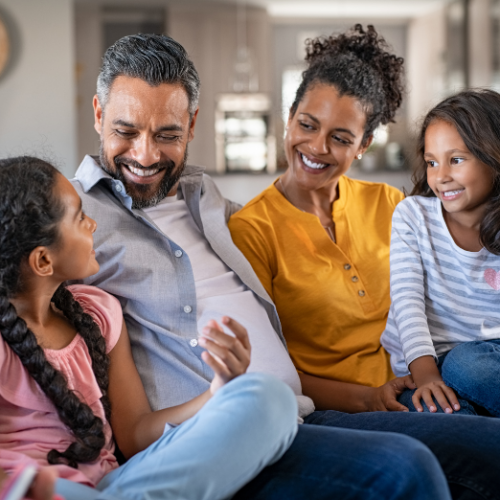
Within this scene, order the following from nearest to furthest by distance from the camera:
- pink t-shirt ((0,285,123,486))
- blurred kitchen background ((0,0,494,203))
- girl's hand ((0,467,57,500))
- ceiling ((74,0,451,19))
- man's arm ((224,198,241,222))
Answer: girl's hand ((0,467,57,500)) < pink t-shirt ((0,285,123,486)) < man's arm ((224,198,241,222)) < blurred kitchen background ((0,0,494,203)) < ceiling ((74,0,451,19))

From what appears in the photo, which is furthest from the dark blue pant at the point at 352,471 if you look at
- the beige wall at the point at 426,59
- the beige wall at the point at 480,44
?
the beige wall at the point at 426,59

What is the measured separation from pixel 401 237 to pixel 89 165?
81cm

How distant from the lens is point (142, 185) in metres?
1.54

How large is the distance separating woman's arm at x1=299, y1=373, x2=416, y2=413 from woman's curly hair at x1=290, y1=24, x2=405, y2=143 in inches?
32.0

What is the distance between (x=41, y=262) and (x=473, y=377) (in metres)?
0.91

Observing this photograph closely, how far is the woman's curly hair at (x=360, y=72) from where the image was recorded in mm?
1889

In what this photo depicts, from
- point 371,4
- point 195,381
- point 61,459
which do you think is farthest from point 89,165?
point 371,4

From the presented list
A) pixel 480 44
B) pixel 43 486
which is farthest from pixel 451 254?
pixel 480 44

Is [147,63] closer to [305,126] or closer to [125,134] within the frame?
[125,134]

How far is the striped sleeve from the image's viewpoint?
1473mm

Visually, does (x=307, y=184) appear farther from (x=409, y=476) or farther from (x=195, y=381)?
(x=409, y=476)

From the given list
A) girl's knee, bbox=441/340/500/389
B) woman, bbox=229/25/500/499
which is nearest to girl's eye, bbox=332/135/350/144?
woman, bbox=229/25/500/499

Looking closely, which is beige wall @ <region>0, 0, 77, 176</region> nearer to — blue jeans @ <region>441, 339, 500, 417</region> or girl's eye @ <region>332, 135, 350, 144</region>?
girl's eye @ <region>332, 135, 350, 144</region>

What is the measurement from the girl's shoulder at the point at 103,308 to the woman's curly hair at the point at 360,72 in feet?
3.06
